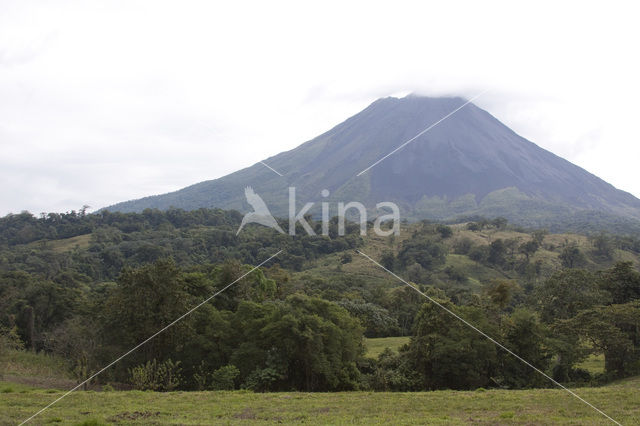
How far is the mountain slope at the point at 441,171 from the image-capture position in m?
113

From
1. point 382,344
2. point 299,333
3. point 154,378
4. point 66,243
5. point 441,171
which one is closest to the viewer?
point 154,378

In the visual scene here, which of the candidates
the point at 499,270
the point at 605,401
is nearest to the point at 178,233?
the point at 499,270

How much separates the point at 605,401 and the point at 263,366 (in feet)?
29.7

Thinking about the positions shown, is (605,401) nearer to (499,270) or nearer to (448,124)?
(499,270)

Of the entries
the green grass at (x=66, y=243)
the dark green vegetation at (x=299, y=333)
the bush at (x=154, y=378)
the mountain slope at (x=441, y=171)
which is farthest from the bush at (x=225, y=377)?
the mountain slope at (x=441, y=171)

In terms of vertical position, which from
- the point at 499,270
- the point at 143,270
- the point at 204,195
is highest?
the point at 204,195

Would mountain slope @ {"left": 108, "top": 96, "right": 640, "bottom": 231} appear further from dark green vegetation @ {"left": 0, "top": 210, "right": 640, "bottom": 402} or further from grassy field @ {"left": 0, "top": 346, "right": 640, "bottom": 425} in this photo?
grassy field @ {"left": 0, "top": 346, "right": 640, "bottom": 425}

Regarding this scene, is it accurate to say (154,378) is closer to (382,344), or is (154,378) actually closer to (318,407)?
(318,407)

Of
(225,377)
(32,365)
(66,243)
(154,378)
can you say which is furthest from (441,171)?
(154,378)

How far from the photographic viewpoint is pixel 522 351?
15219 millimetres

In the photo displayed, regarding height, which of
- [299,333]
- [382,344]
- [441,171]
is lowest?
[382,344]

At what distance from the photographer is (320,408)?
9648 mm

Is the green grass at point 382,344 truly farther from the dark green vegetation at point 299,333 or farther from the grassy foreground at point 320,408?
the grassy foreground at point 320,408

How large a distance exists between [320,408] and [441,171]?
13855 cm
